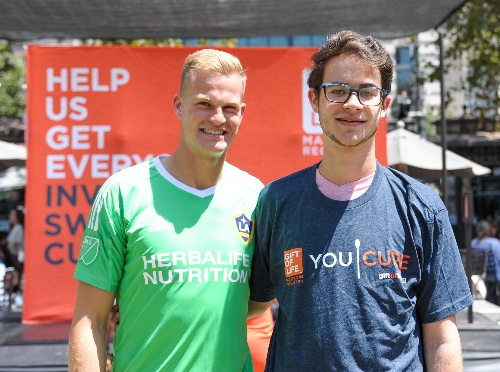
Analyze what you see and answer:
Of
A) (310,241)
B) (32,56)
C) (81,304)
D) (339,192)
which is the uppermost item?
(32,56)

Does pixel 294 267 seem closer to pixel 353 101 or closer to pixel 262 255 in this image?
pixel 262 255

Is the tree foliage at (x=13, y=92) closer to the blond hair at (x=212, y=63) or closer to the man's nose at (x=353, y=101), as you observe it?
the blond hair at (x=212, y=63)

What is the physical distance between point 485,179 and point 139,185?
1813 cm

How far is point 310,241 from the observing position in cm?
198

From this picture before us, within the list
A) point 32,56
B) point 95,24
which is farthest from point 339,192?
point 95,24

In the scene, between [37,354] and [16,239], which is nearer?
[37,354]

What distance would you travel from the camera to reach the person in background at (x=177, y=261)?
2.07 m

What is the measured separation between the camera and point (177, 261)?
2086mm

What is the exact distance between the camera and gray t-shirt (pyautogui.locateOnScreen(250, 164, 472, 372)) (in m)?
1.91

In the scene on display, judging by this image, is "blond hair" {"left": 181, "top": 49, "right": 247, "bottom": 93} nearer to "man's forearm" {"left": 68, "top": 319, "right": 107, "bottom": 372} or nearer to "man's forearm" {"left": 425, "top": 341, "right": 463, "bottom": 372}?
"man's forearm" {"left": 68, "top": 319, "right": 107, "bottom": 372}

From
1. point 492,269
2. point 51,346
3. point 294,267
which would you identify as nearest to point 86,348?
point 294,267

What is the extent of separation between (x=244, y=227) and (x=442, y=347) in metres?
0.71

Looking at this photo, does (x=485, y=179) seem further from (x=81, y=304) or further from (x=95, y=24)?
(x=81, y=304)

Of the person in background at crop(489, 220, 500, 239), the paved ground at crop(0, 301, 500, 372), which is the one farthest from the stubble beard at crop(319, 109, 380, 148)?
the person in background at crop(489, 220, 500, 239)
